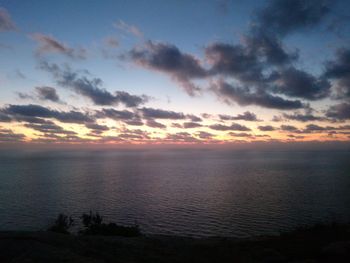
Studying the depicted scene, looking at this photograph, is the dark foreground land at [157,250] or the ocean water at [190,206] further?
the ocean water at [190,206]

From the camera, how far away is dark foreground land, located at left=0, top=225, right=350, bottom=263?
61.5ft

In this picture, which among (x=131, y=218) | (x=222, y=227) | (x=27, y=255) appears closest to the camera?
(x=27, y=255)

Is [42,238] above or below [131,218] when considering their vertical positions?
above

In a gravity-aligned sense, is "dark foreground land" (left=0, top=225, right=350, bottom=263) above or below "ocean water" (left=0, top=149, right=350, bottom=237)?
above

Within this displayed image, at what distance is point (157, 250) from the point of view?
926 inches

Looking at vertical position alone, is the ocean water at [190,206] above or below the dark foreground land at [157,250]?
below

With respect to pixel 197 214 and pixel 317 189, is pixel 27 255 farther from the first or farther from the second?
pixel 317 189

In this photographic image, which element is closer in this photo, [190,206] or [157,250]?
[157,250]

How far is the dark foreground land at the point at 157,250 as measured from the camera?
61.5ft

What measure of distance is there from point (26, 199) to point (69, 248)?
2467 inches

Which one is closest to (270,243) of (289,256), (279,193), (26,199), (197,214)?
(289,256)

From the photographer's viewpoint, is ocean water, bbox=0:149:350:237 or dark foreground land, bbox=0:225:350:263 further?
ocean water, bbox=0:149:350:237

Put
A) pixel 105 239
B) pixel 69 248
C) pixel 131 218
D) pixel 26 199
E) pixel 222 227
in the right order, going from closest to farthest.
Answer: pixel 69 248 < pixel 105 239 < pixel 222 227 < pixel 131 218 < pixel 26 199

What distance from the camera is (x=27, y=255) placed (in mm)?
18031
